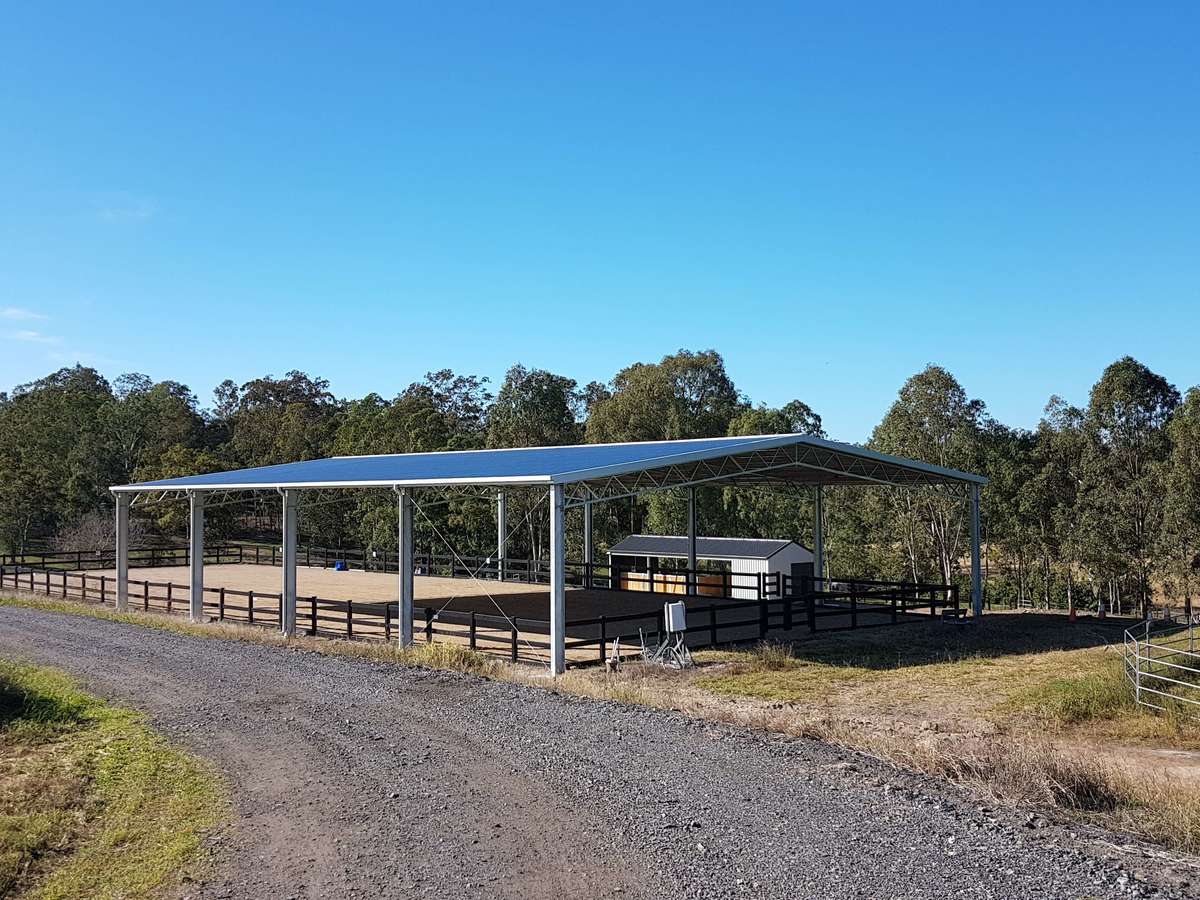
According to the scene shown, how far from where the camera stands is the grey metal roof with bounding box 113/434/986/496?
16516 mm

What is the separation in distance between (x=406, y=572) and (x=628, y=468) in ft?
14.4

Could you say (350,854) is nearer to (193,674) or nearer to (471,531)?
(193,674)

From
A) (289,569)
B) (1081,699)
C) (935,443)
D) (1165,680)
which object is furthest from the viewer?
(935,443)

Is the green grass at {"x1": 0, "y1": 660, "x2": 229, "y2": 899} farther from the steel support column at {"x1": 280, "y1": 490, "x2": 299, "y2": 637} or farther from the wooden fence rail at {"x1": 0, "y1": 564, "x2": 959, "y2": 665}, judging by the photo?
the steel support column at {"x1": 280, "y1": 490, "x2": 299, "y2": 637}

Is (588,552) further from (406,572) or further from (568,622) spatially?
(406,572)

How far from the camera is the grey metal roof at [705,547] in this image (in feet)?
97.9

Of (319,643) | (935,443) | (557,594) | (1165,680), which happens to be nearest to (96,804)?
(557,594)

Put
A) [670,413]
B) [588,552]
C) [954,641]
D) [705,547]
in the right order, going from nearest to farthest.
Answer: [954,641]
[588,552]
[705,547]
[670,413]

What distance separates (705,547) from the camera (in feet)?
103

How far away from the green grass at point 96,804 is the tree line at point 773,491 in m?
15.7

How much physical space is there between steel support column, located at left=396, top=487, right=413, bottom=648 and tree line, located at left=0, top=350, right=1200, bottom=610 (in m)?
8.28

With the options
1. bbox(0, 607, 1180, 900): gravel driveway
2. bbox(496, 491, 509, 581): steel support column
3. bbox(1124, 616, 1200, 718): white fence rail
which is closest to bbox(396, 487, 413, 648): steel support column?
bbox(0, 607, 1180, 900): gravel driveway

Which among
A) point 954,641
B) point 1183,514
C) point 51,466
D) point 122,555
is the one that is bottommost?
point 954,641

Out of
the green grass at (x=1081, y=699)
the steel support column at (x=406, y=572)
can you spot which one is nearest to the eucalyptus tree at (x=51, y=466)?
the steel support column at (x=406, y=572)
